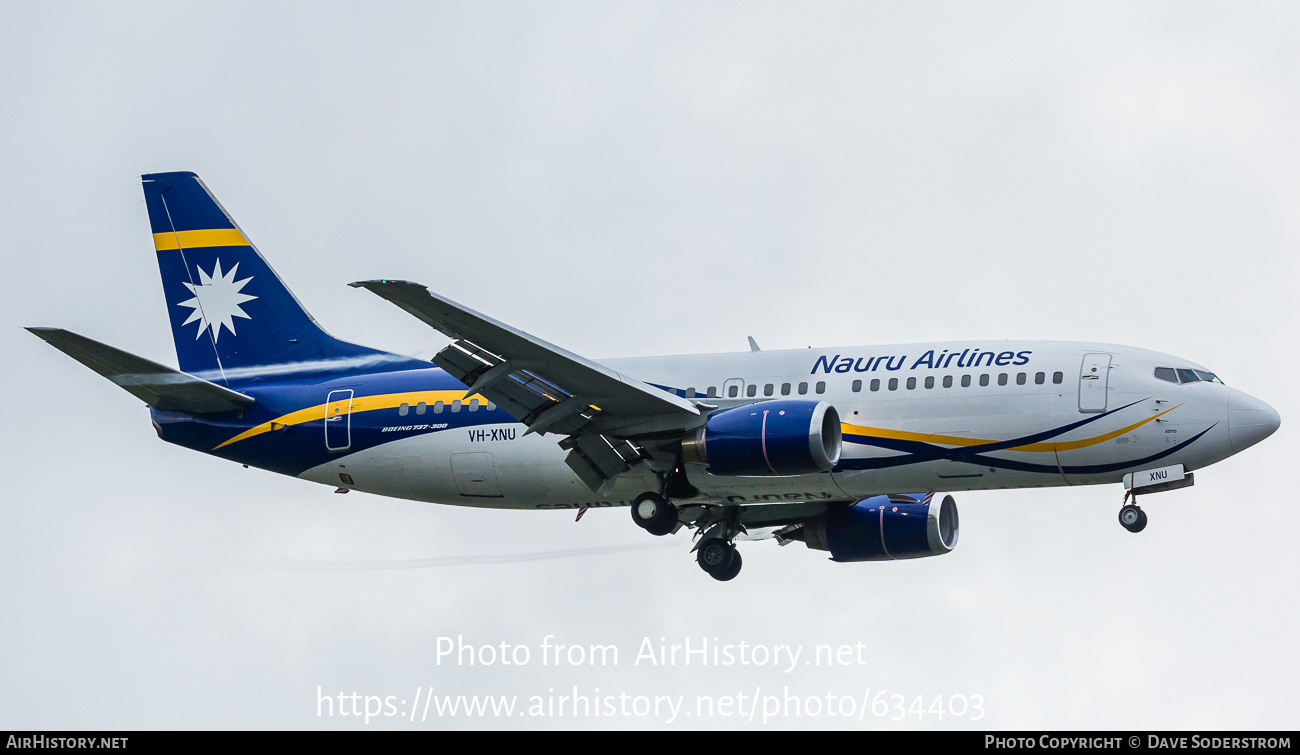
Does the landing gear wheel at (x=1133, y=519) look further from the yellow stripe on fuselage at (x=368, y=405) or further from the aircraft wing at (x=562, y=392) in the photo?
the yellow stripe on fuselage at (x=368, y=405)

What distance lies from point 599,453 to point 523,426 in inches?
90.8

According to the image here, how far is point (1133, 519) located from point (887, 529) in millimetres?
8093

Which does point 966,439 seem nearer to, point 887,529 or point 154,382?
point 887,529

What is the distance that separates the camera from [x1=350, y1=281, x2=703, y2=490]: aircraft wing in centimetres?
3086

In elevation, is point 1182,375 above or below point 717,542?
above

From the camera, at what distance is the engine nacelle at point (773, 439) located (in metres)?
31.8

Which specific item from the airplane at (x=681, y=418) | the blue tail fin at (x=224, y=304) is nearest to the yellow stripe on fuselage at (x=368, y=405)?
the airplane at (x=681, y=418)

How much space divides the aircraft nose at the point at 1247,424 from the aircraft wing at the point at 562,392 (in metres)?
10.6

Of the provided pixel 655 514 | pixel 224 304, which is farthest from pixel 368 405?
pixel 655 514

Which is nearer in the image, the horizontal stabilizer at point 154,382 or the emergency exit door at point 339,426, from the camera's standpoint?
the horizontal stabilizer at point 154,382

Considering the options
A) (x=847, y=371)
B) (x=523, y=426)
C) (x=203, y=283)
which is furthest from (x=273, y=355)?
(x=847, y=371)

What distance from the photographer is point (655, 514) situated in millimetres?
34469

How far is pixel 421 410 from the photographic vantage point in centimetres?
3697

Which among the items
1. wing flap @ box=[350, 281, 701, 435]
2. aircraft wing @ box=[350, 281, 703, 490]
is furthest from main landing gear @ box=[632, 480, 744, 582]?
wing flap @ box=[350, 281, 701, 435]
